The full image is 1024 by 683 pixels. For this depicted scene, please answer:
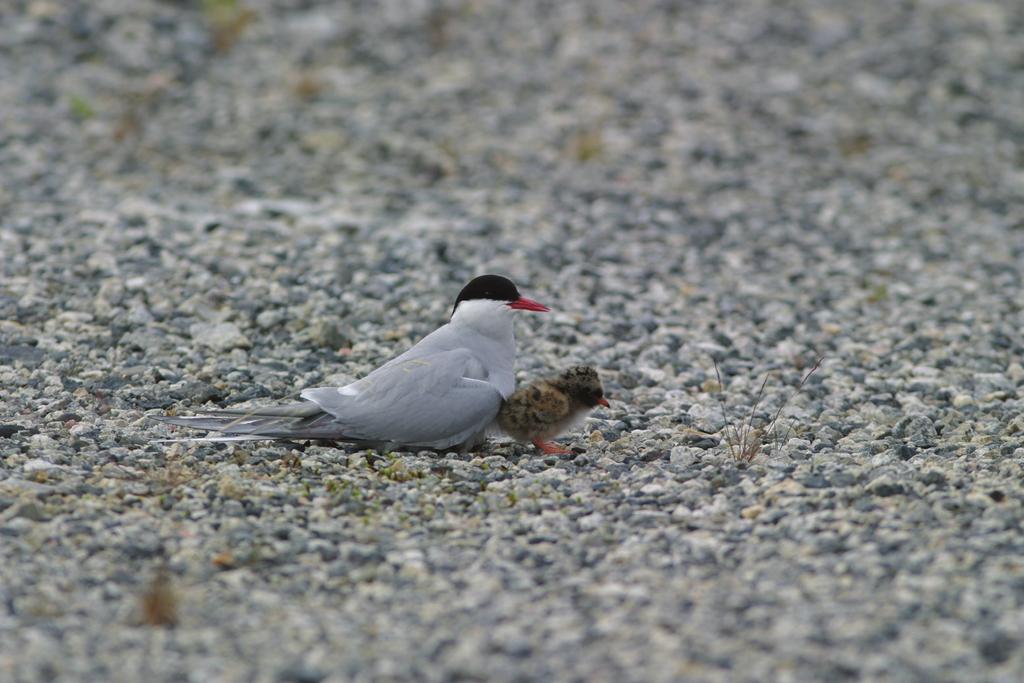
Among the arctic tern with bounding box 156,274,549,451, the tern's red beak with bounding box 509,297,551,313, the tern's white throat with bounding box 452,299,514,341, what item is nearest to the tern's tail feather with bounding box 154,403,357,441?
the arctic tern with bounding box 156,274,549,451

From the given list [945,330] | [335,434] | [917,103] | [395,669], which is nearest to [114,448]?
[335,434]

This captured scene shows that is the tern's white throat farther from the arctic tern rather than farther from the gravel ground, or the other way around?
the gravel ground

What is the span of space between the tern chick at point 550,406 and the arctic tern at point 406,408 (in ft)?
0.28

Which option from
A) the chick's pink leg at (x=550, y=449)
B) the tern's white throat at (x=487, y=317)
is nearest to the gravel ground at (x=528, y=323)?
the chick's pink leg at (x=550, y=449)

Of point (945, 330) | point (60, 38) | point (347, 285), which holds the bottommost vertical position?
point (945, 330)

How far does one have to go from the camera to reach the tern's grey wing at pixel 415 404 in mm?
4934

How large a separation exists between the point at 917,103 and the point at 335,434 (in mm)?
6752

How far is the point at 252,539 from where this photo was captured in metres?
4.17

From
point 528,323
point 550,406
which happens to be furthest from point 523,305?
point 528,323

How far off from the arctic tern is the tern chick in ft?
0.28

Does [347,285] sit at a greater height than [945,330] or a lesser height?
greater

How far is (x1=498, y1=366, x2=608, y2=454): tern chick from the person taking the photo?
5.05 meters

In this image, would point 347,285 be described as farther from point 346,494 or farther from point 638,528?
point 638,528

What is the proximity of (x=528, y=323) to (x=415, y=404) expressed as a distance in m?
1.87
